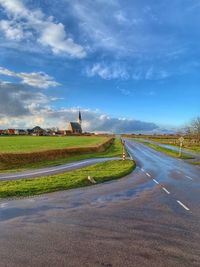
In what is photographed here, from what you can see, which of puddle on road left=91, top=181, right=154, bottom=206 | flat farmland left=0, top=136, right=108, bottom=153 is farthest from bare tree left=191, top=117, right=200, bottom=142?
puddle on road left=91, top=181, right=154, bottom=206

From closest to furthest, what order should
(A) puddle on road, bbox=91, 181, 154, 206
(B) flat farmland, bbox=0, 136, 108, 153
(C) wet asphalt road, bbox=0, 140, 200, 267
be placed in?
(C) wet asphalt road, bbox=0, 140, 200, 267 → (A) puddle on road, bbox=91, 181, 154, 206 → (B) flat farmland, bbox=0, 136, 108, 153

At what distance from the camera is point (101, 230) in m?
9.47

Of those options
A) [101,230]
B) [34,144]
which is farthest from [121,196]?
[34,144]

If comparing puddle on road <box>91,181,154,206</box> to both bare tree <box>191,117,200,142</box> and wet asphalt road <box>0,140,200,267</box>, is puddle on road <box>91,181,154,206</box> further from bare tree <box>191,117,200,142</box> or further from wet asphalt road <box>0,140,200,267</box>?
bare tree <box>191,117,200,142</box>

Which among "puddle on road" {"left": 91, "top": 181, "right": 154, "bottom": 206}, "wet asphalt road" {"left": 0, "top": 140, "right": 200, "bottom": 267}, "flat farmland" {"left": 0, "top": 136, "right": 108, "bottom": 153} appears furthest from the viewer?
"flat farmland" {"left": 0, "top": 136, "right": 108, "bottom": 153}

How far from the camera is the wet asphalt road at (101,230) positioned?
7246 mm

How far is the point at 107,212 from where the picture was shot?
39.3 feet

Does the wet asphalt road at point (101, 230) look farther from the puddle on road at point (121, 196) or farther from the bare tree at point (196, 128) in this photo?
the bare tree at point (196, 128)

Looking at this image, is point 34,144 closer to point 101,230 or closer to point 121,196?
point 121,196

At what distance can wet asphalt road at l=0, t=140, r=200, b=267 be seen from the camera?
7.25 m

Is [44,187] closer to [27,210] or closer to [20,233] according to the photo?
[27,210]

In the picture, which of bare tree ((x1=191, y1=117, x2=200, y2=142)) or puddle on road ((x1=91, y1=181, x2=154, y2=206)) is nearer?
puddle on road ((x1=91, y1=181, x2=154, y2=206))

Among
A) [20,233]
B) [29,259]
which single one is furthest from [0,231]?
[29,259]

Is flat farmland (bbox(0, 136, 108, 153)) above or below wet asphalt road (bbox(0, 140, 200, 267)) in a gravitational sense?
Result: above
